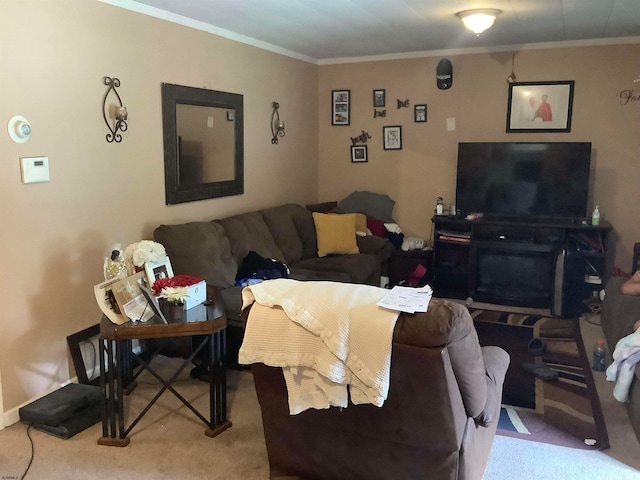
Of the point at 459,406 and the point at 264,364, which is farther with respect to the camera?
the point at 264,364

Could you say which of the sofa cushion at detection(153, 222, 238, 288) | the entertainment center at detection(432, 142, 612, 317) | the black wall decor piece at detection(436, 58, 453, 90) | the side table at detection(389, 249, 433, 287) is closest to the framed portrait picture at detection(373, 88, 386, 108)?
the black wall decor piece at detection(436, 58, 453, 90)

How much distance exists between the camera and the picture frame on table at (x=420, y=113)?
229 inches

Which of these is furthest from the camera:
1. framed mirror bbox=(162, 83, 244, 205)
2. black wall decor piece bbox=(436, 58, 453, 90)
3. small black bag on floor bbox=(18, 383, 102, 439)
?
black wall decor piece bbox=(436, 58, 453, 90)

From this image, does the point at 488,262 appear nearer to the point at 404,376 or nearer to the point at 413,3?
the point at 413,3

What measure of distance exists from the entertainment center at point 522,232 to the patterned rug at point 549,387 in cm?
35

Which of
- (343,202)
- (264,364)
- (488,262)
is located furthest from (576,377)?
(343,202)

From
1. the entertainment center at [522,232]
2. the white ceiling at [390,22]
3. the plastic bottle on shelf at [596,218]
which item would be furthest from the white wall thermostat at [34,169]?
the plastic bottle on shelf at [596,218]

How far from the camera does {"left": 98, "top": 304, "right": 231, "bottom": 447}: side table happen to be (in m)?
2.74

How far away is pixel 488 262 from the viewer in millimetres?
5227

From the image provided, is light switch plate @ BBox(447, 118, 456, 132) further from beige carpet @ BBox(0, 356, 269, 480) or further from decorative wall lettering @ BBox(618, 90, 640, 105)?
beige carpet @ BBox(0, 356, 269, 480)

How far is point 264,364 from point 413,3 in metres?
2.67

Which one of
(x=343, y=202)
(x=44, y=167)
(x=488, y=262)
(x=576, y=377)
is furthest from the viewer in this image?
(x=343, y=202)

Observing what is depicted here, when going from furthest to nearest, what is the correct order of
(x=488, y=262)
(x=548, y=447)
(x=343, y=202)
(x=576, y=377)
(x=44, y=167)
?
1. (x=343, y=202)
2. (x=488, y=262)
3. (x=576, y=377)
4. (x=44, y=167)
5. (x=548, y=447)

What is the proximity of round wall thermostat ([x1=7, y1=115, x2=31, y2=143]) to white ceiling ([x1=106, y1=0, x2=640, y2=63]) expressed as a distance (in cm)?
102
